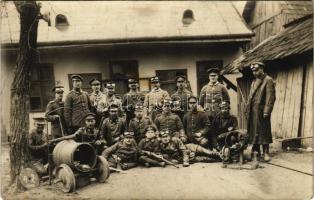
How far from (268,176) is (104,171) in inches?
106

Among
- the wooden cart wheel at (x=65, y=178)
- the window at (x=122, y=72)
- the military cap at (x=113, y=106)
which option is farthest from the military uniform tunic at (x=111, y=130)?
the window at (x=122, y=72)

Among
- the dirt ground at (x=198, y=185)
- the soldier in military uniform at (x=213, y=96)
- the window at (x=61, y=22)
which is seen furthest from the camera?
the window at (x=61, y=22)

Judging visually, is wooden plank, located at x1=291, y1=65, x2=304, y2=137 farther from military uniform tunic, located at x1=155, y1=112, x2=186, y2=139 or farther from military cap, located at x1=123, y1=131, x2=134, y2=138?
military cap, located at x1=123, y1=131, x2=134, y2=138

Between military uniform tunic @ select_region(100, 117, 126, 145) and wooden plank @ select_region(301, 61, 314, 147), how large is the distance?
146 inches

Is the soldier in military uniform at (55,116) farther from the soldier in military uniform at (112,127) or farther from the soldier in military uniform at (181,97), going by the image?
the soldier in military uniform at (181,97)

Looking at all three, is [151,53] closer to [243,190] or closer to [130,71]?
[130,71]

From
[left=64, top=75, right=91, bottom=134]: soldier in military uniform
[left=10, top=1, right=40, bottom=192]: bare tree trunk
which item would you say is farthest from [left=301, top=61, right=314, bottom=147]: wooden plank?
[left=10, top=1, right=40, bottom=192]: bare tree trunk

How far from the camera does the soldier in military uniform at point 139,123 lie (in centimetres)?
745

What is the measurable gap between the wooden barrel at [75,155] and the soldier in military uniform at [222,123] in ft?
8.99

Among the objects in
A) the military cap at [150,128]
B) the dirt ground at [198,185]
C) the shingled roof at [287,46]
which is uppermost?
the shingled roof at [287,46]

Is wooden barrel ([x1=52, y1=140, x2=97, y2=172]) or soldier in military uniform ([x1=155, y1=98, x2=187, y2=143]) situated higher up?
soldier in military uniform ([x1=155, y1=98, x2=187, y2=143])

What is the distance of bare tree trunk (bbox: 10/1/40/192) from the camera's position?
5.88 meters

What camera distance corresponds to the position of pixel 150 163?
6832 mm

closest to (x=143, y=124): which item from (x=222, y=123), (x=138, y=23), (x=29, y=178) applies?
(x=222, y=123)
